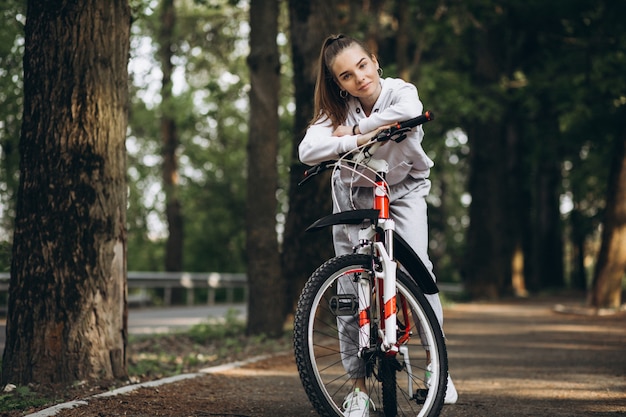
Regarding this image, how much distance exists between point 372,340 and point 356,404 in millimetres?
313

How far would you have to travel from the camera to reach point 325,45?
177 inches

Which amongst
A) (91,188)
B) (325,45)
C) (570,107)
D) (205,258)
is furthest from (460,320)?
(205,258)

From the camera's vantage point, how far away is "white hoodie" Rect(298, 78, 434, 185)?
4.14 metres

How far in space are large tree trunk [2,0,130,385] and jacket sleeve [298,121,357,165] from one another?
211 centimetres

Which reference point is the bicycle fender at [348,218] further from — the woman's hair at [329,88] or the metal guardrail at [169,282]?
the metal guardrail at [169,282]

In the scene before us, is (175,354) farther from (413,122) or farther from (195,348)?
(413,122)

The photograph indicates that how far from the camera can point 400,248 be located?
13.9 feet

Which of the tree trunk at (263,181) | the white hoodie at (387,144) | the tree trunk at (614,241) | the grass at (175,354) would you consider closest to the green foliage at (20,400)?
the grass at (175,354)

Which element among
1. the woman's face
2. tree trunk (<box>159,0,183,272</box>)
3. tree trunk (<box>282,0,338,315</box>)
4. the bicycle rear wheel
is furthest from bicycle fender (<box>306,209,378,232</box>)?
tree trunk (<box>159,0,183,272</box>)

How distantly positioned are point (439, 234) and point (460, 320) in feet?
98.1

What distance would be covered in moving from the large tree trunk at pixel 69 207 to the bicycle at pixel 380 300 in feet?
7.09

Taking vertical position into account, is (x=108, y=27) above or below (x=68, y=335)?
above

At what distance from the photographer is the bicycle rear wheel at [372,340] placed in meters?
3.77

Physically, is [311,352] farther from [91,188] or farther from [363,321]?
[91,188]
